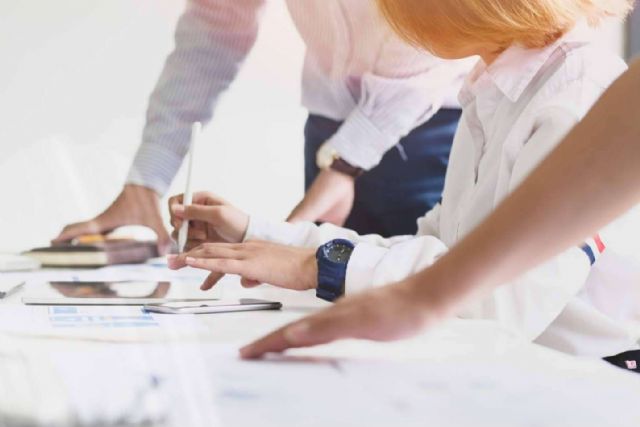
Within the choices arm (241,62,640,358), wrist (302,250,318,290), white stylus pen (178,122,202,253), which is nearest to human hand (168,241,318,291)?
wrist (302,250,318,290)

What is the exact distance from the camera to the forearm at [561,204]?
1.63ft

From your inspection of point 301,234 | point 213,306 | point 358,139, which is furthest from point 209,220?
point 213,306

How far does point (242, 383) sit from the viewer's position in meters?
0.56

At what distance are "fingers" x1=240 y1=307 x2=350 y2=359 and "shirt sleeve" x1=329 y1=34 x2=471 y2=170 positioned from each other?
1073 millimetres

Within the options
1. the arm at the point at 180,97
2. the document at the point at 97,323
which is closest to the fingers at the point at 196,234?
Answer: the arm at the point at 180,97

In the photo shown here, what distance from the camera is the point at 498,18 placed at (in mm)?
1099

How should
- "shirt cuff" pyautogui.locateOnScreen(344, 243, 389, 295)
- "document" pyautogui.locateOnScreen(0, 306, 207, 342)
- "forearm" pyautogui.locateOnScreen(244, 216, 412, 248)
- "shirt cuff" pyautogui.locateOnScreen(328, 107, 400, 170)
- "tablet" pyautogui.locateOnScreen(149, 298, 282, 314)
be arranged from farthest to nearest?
1. "shirt cuff" pyautogui.locateOnScreen(328, 107, 400, 170)
2. "forearm" pyautogui.locateOnScreen(244, 216, 412, 248)
3. "shirt cuff" pyautogui.locateOnScreen(344, 243, 389, 295)
4. "tablet" pyautogui.locateOnScreen(149, 298, 282, 314)
5. "document" pyautogui.locateOnScreen(0, 306, 207, 342)

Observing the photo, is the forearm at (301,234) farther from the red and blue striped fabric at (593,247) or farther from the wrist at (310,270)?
the red and blue striped fabric at (593,247)

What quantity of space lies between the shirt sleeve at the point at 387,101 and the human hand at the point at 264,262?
626 millimetres

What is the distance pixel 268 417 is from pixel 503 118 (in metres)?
0.74

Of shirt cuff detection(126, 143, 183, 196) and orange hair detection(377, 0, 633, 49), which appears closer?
orange hair detection(377, 0, 633, 49)

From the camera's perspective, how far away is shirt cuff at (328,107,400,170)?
1.67 metres

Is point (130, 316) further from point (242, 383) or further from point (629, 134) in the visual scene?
point (629, 134)

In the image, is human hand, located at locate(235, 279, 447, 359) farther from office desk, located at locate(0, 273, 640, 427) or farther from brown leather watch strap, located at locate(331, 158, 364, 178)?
brown leather watch strap, located at locate(331, 158, 364, 178)
